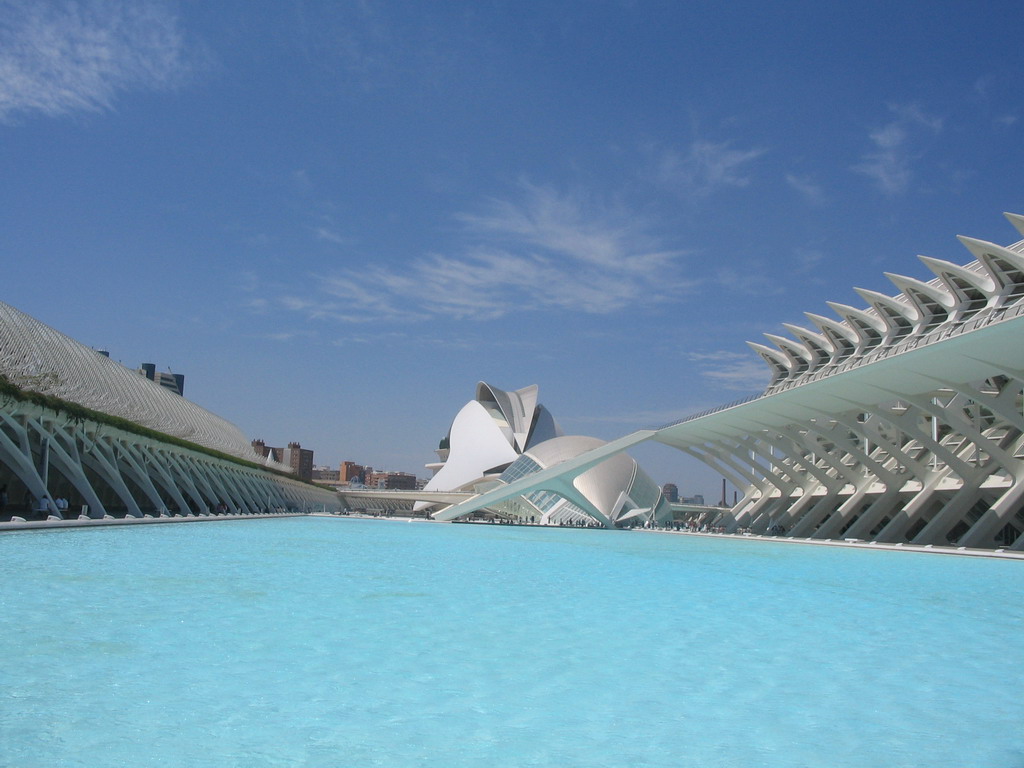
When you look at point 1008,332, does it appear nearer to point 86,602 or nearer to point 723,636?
point 723,636

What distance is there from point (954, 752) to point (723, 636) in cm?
→ 323

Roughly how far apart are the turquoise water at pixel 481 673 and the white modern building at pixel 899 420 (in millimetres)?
13835

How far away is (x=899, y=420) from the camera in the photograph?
28.7 m

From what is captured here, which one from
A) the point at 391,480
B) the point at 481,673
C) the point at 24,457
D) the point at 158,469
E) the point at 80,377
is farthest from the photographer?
the point at 391,480

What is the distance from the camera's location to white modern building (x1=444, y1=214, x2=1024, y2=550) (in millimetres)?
23172

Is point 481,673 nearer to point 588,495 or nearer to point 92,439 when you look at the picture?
point 92,439

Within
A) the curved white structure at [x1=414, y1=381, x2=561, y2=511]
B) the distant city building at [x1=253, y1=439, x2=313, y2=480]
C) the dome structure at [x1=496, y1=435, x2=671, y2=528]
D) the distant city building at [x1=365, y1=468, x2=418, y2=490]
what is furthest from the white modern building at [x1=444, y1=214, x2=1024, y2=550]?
the distant city building at [x1=365, y1=468, x2=418, y2=490]

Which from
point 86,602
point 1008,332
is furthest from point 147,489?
point 1008,332

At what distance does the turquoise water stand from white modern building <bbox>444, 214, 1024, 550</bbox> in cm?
1383

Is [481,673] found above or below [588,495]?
below

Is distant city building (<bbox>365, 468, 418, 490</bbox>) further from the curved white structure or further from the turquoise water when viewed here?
the turquoise water

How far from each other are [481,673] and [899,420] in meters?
26.7

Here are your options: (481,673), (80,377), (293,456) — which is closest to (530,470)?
(80,377)

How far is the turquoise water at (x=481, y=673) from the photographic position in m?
4.09
